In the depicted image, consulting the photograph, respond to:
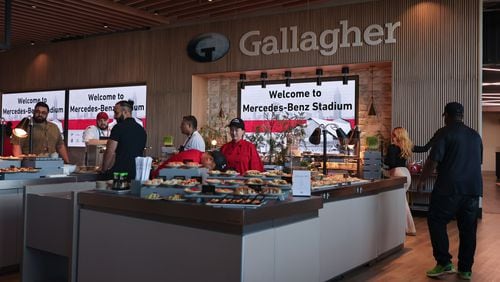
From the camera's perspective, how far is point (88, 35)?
12.5m

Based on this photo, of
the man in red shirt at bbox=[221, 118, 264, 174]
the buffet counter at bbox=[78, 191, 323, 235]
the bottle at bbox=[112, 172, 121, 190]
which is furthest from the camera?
the man in red shirt at bbox=[221, 118, 264, 174]

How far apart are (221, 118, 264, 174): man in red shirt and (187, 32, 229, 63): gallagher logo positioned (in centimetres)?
284

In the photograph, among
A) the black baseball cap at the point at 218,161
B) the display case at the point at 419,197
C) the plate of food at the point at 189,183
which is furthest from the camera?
the display case at the point at 419,197

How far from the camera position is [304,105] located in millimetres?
10094

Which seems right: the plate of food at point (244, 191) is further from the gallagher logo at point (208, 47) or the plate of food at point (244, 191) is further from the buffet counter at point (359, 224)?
the gallagher logo at point (208, 47)

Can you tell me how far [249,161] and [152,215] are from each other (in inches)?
84.6

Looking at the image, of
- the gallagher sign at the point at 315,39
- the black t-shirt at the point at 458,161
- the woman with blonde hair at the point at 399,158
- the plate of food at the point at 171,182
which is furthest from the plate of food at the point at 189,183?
the gallagher sign at the point at 315,39

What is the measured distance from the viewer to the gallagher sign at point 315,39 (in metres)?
8.93

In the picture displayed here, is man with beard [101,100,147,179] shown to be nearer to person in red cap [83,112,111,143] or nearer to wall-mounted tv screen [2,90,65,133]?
person in red cap [83,112,111,143]

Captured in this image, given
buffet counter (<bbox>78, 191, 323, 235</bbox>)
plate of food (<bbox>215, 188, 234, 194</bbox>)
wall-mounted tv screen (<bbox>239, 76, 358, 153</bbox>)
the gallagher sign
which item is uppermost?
the gallagher sign

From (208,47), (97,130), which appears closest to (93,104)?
(208,47)

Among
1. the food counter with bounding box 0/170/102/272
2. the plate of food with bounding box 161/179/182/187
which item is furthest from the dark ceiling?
the plate of food with bounding box 161/179/182/187

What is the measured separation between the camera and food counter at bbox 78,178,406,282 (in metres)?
2.65

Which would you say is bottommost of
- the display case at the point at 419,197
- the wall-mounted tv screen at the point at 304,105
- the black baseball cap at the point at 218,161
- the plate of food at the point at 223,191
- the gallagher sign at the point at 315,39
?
the display case at the point at 419,197
